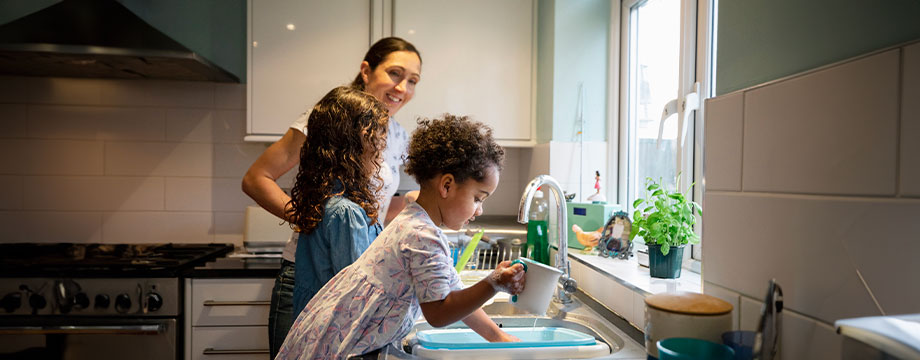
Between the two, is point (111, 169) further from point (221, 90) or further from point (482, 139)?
point (482, 139)

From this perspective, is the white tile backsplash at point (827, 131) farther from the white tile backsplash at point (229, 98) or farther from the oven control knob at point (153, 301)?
the white tile backsplash at point (229, 98)

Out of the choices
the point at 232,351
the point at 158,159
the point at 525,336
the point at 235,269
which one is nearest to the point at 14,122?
the point at 158,159

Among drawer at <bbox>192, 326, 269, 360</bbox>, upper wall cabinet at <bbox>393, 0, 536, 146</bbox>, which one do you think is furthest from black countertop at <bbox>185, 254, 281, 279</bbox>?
upper wall cabinet at <bbox>393, 0, 536, 146</bbox>

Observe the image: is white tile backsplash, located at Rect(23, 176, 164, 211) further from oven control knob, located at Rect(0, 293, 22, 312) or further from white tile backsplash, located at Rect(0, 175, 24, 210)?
oven control knob, located at Rect(0, 293, 22, 312)

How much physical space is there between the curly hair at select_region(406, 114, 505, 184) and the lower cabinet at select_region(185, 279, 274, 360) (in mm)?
1143

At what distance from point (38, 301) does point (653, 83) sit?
2094 mm

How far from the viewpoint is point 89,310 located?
1734 mm

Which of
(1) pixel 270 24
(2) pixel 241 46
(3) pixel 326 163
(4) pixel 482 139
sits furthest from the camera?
(2) pixel 241 46

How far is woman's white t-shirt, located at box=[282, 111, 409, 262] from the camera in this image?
1.32m

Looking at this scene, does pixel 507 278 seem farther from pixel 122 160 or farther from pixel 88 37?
pixel 122 160

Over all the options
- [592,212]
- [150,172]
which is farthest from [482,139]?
[150,172]

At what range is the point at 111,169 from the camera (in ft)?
7.75

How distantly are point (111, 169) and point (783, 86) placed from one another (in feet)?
8.41

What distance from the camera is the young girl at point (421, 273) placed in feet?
2.85
